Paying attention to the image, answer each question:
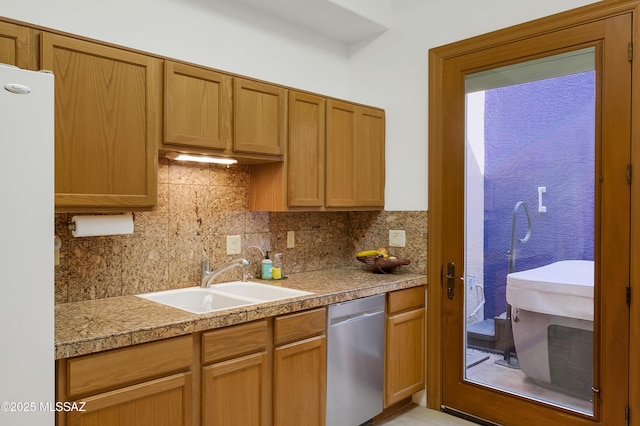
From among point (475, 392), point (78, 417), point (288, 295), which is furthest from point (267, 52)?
point (475, 392)

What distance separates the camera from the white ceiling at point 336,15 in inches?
115

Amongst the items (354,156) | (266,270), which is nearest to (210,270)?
(266,270)

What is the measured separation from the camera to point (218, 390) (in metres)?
1.93

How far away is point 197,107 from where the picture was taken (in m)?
2.21

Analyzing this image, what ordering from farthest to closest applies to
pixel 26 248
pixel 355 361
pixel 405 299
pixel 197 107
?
1. pixel 405 299
2. pixel 355 361
3. pixel 197 107
4. pixel 26 248

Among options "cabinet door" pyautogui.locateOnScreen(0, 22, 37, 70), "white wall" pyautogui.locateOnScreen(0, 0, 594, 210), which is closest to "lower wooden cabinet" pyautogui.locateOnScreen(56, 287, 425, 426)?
"cabinet door" pyautogui.locateOnScreen(0, 22, 37, 70)

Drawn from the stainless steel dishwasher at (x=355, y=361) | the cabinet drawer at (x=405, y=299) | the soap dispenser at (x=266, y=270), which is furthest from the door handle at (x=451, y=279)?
the soap dispenser at (x=266, y=270)

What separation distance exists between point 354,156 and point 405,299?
1.04 meters

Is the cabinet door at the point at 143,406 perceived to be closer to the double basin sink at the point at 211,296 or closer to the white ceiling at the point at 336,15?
the double basin sink at the point at 211,296

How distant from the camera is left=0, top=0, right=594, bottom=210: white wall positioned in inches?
93.6

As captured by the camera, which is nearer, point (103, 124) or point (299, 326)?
point (103, 124)

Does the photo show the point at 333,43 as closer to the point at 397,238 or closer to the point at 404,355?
the point at 397,238

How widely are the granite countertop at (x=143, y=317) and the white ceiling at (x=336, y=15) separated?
1832mm

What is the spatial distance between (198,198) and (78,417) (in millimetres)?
1364
